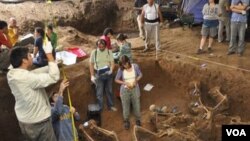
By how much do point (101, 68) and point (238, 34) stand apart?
178 inches

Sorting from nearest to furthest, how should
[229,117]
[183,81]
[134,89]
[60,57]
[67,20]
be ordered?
[134,89] < [229,117] < [60,57] < [183,81] < [67,20]

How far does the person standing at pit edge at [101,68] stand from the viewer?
969cm

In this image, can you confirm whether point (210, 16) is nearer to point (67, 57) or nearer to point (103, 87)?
point (103, 87)

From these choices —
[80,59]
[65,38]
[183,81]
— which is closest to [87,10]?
[65,38]

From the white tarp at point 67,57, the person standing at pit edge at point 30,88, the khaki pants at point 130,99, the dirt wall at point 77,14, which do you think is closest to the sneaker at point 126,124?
the khaki pants at point 130,99

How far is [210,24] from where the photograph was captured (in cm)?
1141

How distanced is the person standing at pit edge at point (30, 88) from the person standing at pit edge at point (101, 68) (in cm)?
303

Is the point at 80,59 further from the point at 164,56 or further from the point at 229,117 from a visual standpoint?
the point at 229,117

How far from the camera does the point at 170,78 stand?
11750 mm

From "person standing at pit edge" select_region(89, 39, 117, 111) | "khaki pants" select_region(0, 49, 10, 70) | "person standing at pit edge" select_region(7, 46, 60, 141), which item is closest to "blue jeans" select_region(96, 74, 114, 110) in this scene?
"person standing at pit edge" select_region(89, 39, 117, 111)

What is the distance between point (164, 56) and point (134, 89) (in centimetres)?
289

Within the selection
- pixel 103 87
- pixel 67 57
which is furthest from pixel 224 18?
pixel 67 57

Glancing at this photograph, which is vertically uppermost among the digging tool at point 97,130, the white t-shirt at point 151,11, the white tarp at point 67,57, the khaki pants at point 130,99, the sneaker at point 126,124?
the white t-shirt at point 151,11

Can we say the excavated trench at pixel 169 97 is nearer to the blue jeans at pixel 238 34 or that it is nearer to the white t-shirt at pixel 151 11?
the blue jeans at pixel 238 34
